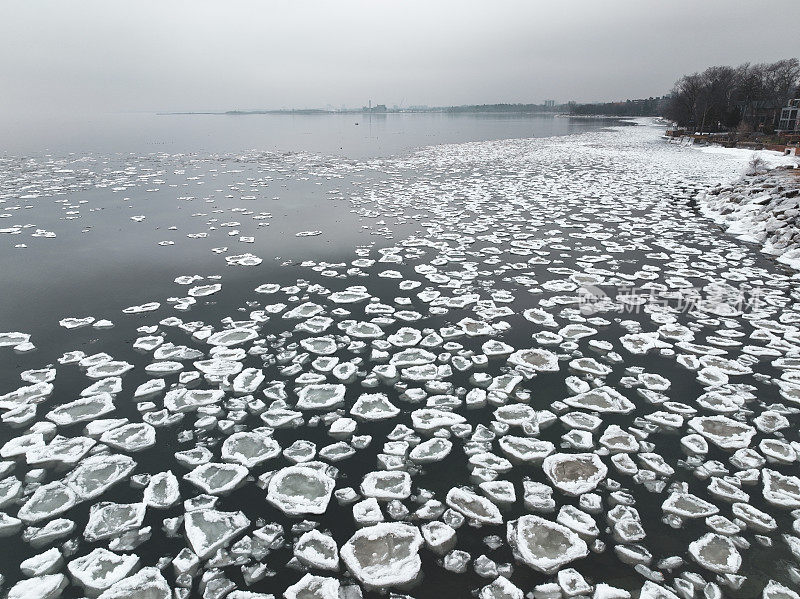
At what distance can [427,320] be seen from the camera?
6027 mm

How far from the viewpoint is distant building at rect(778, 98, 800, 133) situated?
47444 millimetres

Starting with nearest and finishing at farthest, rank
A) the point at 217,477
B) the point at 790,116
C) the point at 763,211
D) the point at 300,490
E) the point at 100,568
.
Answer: the point at 100,568 < the point at 300,490 < the point at 217,477 < the point at 763,211 < the point at 790,116

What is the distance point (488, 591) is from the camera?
2602 millimetres

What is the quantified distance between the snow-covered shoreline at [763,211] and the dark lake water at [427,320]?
50cm

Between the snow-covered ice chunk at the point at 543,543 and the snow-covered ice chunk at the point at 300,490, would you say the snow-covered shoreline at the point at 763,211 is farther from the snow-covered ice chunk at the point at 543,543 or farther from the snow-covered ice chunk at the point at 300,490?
the snow-covered ice chunk at the point at 300,490

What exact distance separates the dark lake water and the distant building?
159 feet

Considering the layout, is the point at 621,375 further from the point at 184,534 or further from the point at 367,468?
the point at 184,534

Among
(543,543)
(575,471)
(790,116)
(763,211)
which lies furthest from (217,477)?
(790,116)

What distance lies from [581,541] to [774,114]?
72.3 metres

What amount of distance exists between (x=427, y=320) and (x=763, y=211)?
989cm

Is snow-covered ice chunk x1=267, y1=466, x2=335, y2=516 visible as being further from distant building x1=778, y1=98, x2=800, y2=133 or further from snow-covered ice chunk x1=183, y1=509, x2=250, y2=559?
distant building x1=778, y1=98, x2=800, y2=133

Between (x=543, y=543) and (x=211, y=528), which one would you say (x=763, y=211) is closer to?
(x=543, y=543)

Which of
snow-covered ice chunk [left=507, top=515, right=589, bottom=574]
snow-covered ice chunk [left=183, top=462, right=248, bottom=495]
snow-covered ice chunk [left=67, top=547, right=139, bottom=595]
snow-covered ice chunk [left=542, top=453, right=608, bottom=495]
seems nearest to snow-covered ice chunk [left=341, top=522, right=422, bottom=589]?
snow-covered ice chunk [left=507, top=515, right=589, bottom=574]

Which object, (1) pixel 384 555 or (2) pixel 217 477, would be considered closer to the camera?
(1) pixel 384 555
